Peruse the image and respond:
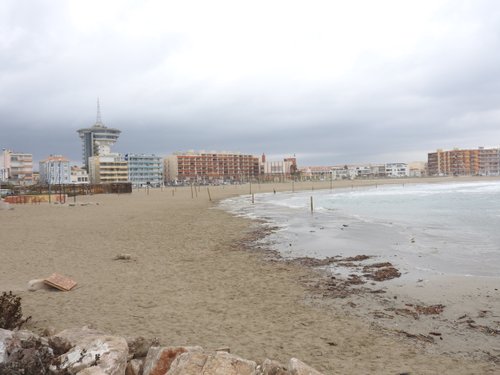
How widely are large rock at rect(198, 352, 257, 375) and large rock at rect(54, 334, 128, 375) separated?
36.9 inches

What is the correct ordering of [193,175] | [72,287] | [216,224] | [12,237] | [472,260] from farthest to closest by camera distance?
[193,175] < [216,224] < [12,237] < [472,260] < [72,287]

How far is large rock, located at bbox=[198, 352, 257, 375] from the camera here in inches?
131

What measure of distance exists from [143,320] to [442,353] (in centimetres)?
438

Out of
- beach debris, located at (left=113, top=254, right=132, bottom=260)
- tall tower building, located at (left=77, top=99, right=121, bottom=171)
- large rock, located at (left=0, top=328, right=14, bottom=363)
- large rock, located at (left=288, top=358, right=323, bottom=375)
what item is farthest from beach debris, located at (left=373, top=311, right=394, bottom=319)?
tall tower building, located at (left=77, top=99, right=121, bottom=171)

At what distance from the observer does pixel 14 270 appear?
9.77 metres

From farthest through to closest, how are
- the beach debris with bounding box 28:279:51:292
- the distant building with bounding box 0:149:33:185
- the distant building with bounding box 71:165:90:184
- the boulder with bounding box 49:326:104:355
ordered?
the distant building with bounding box 0:149:33:185 < the distant building with bounding box 71:165:90:184 < the beach debris with bounding box 28:279:51:292 < the boulder with bounding box 49:326:104:355

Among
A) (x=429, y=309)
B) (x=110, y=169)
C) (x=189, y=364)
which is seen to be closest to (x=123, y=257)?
(x=429, y=309)

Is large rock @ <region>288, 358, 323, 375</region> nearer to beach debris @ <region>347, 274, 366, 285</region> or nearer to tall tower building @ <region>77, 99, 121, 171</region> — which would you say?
beach debris @ <region>347, 274, 366, 285</region>

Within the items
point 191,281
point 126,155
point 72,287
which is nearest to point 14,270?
point 72,287

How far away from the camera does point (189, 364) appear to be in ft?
11.3

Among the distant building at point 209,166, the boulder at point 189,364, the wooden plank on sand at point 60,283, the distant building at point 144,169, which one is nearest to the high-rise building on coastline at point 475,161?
the distant building at point 209,166

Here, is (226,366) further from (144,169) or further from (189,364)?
(144,169)

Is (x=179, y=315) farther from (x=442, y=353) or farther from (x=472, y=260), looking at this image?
(x=472, y=260)

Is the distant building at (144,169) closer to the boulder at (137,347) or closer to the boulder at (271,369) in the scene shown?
the boulder at (137,347)
